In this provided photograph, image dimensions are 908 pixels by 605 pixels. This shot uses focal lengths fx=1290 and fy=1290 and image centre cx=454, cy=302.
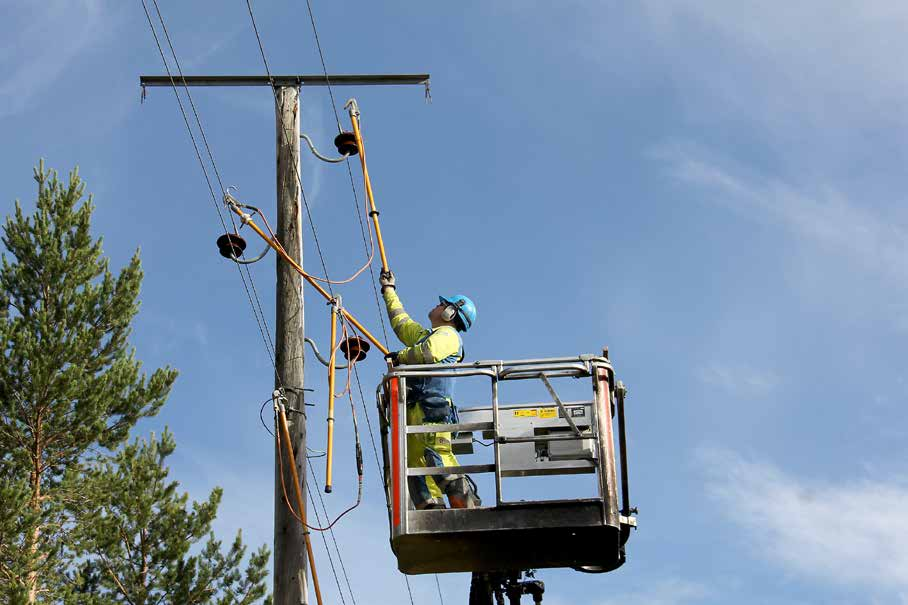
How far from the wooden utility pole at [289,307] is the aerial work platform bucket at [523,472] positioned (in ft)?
Answer: 2.60

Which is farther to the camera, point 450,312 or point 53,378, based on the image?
point 53,378

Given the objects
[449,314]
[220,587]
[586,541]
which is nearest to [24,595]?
[220,587]

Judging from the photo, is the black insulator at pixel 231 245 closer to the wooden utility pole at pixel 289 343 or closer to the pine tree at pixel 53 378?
the wooden utility pole at pixel 289 343

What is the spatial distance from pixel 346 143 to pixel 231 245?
155 centimetres

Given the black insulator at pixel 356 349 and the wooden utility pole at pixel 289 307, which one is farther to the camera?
the black insulator at pixel 356 349

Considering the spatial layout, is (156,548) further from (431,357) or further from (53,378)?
(431,357)

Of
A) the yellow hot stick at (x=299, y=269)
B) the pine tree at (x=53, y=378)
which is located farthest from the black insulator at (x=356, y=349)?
the pine tree at (x=53, y=378)

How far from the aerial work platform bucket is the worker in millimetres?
245

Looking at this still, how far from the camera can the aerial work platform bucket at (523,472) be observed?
28.3ft

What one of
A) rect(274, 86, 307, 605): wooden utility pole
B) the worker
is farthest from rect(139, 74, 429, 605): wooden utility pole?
the worker

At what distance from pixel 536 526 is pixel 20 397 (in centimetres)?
1418

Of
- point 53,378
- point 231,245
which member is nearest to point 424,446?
point 231,245

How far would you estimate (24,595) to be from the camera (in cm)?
1817

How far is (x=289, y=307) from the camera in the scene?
10.1m
